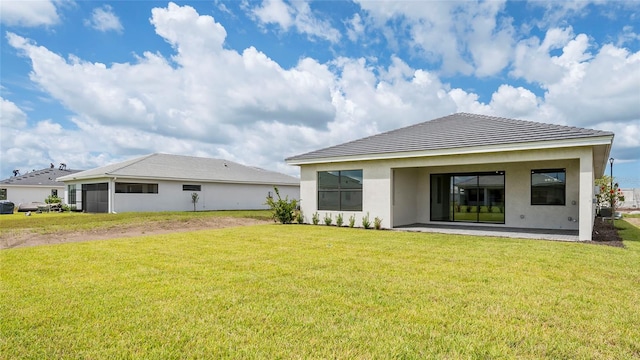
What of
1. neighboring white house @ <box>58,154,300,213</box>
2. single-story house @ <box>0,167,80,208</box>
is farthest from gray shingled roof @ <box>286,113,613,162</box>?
single-story house @ <box>0,167,80,208</box>

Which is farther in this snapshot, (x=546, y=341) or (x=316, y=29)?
(x=316, y=29)

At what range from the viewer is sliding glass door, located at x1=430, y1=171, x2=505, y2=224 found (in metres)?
14.6

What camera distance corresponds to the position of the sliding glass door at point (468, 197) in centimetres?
1459

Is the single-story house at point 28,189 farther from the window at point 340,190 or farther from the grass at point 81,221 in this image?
the window at point 340,190

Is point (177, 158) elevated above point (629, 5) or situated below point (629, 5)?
below

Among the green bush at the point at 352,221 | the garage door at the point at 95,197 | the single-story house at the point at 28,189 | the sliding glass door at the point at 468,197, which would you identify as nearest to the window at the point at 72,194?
the garage door at the point at 95,197

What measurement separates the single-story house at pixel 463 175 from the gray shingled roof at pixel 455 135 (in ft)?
0.12

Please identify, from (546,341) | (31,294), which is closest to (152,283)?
(31,294)

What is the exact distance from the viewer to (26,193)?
37.0 m

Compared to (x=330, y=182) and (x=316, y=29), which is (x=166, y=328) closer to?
(x=330, y=182)

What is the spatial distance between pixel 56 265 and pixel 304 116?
17.0 m

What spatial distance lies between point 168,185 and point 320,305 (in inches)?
957

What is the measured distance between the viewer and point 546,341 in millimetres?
3336

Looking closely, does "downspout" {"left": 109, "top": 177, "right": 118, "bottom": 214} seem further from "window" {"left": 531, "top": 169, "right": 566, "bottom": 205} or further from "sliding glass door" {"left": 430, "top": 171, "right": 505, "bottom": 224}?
"window" {"left": 531, "top": 169, "right": 566, "bottom": 205}
